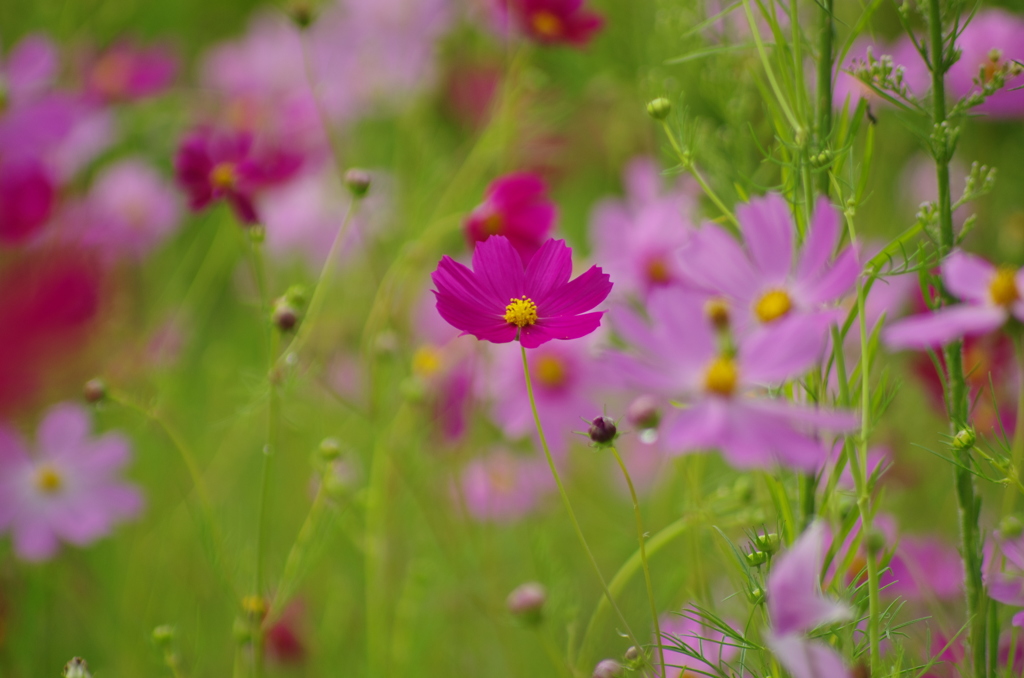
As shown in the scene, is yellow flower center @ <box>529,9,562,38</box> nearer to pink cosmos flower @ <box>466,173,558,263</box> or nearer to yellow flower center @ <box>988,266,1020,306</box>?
pink cosmos flower @ <box>466,173,558,263</box>

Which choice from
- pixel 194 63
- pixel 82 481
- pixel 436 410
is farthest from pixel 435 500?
pixel 194 63

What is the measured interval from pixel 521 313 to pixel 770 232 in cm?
11

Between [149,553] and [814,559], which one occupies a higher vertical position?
[814,559]

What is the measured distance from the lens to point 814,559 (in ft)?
0.77

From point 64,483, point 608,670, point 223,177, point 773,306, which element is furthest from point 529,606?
point 64,483

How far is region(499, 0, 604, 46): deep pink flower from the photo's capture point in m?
0.58

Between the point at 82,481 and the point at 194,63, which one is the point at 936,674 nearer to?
the point at 82,481

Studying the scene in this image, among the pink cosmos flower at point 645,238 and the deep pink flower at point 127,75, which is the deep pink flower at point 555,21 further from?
the deep pink flower at point 127,75

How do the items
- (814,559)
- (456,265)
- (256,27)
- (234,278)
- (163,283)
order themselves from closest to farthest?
(814,559) < (456,265) < (163,283) < (256,27) < (234,278)

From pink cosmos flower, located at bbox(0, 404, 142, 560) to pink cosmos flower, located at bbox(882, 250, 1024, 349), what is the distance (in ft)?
2.10

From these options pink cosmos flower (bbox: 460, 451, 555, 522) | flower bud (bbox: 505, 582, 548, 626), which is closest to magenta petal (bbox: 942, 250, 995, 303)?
flower bud (bbox: 505, 582, 548, 626)

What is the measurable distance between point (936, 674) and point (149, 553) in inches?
28.8

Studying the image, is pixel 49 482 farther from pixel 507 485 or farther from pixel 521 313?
pixel 521 313

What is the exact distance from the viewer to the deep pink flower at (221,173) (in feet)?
1.62
